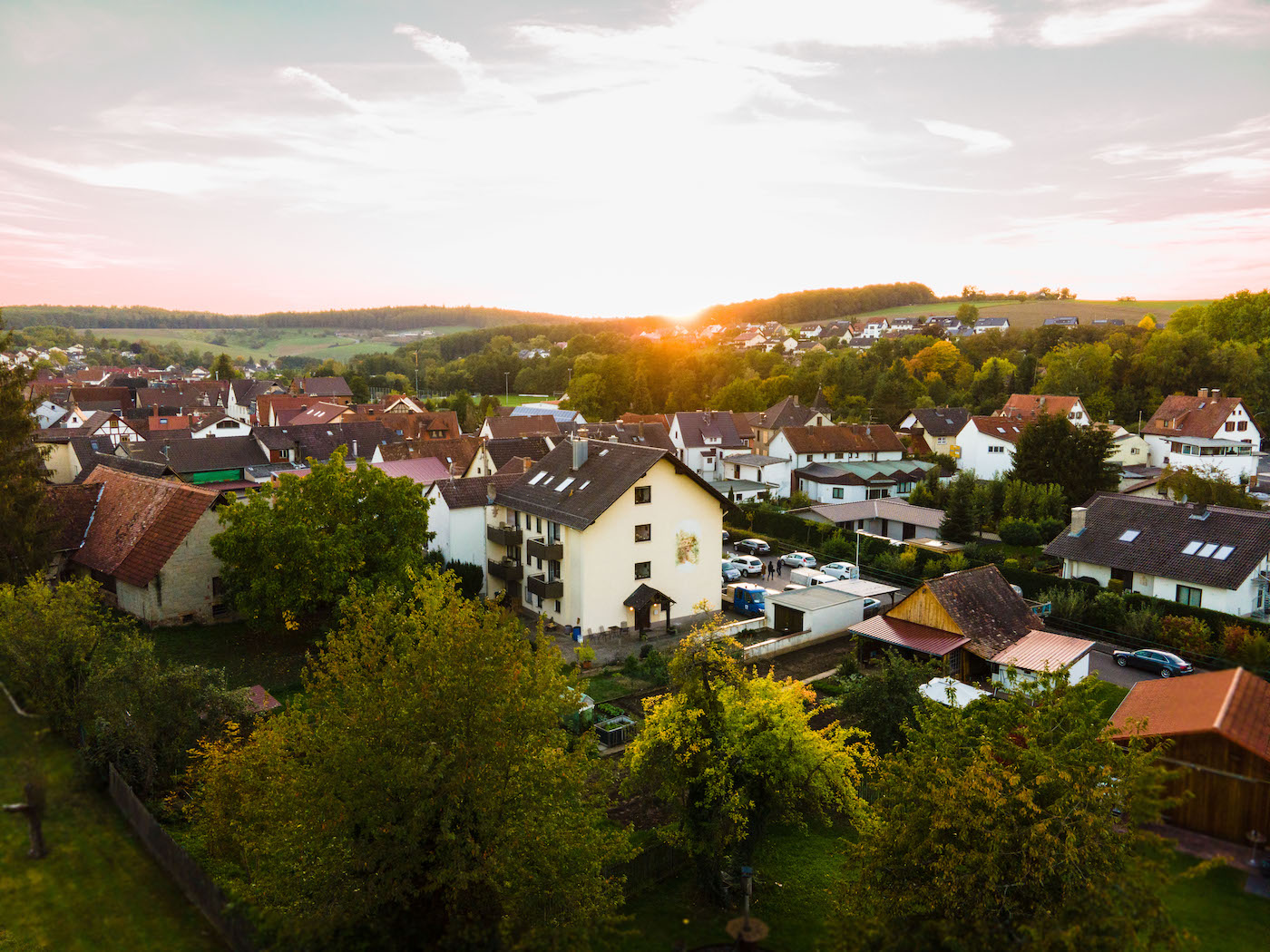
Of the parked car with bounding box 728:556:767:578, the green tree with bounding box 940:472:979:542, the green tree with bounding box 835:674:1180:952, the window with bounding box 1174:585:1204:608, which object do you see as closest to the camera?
the green tree with bounding box 835:674:1180:952

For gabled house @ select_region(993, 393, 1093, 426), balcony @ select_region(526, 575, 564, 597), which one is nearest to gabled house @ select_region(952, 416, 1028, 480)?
gabled house @ select_region(993, 393, 1093, 426)

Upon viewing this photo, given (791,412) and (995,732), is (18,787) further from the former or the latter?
(791,412)

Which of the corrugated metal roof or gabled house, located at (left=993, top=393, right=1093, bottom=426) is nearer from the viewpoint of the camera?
the corrugated metal roof

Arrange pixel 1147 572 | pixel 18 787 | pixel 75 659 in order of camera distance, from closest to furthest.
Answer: pixel 18 787 → pixel 75 659 → pixel 1147 572

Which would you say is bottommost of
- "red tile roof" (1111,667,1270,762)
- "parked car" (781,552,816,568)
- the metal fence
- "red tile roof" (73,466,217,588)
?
"parked car" (781,552,816,568)

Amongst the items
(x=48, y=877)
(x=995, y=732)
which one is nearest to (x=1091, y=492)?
(x=995, y=732)

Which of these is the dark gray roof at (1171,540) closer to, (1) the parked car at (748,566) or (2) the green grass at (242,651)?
(1) the parked car at (748,566)

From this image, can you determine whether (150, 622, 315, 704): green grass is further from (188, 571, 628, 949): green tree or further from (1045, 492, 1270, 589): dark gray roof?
(1045, 492, 1270, 589): dark gray roof
